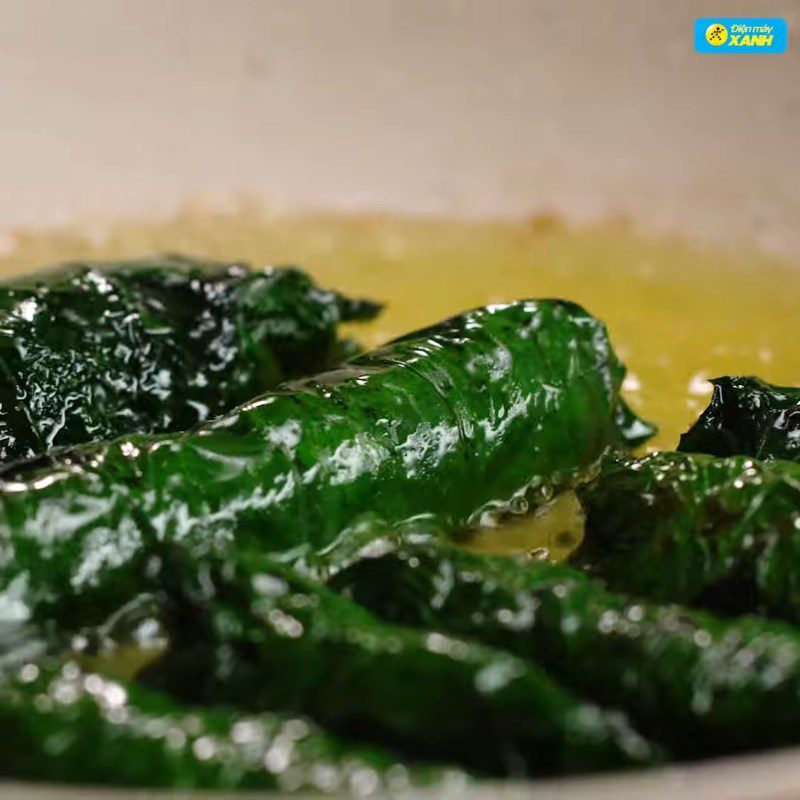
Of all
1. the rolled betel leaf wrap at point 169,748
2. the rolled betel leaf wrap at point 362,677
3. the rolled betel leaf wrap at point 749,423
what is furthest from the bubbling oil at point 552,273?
the rolled betel leaf wrap at point 169,748

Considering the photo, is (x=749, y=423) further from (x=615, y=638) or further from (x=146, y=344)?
(x=146, y=344)

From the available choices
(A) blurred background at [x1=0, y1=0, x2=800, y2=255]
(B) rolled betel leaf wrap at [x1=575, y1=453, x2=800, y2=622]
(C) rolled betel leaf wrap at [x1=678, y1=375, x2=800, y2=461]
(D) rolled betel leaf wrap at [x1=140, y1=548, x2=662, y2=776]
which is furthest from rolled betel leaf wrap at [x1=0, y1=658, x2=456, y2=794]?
(A) blurred background at [x1=0, y1=0, x2=800, y2=255]

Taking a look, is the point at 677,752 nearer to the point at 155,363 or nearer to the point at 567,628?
the point at 567,628

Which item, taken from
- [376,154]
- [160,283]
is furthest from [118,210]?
[160,283]

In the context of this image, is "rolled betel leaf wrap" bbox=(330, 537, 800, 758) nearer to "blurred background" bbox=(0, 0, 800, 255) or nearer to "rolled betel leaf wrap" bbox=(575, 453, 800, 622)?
"rolled betel leaf wrap" bbox=(575, 453, 800, 622)

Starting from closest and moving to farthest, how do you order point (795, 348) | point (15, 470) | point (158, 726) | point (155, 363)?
point (158, 726) → point (15, 470) → point (155, 363) → point (795, 348)

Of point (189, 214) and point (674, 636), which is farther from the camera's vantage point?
point (189, 214)
